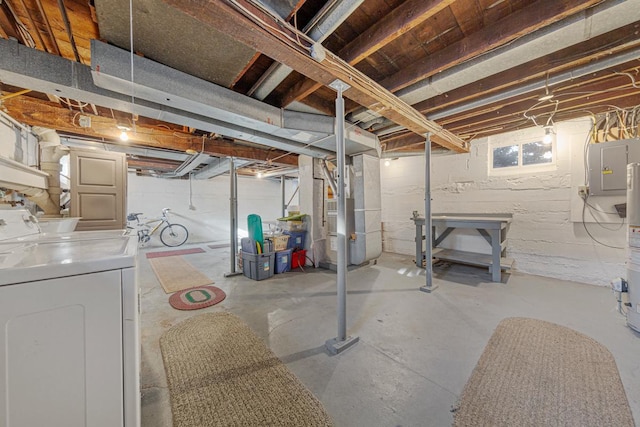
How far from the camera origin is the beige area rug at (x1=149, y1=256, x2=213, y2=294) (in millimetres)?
3424

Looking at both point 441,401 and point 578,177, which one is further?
point 578,177

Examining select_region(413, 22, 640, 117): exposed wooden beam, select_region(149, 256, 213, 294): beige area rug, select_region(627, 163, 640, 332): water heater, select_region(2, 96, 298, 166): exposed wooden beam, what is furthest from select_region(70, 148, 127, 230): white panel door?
select_region(627, 163, 640, 332): water heater

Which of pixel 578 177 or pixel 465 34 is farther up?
pixel 465 34

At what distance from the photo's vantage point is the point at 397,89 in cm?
246

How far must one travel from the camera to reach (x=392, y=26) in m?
1.62

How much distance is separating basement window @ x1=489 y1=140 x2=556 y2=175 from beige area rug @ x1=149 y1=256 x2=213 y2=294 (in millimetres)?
5393

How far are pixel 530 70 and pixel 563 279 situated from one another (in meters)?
3.28

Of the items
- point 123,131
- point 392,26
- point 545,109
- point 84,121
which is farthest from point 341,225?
point 545,109

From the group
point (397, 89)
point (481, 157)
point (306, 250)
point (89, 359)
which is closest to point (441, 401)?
point (89, 359)

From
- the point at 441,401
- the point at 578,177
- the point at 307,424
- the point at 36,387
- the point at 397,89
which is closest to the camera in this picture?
the point at 36,387

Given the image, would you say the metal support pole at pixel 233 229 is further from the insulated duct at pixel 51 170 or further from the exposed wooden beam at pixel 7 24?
the exposed wooden beam at pixel 7 24

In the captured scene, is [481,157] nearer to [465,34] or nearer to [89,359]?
[465,34]

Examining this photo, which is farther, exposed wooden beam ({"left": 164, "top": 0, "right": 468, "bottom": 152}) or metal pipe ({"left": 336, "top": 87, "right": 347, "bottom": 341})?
metal pipe ({"left": 336, "top": 87, "right": 347, "bottom": 341})

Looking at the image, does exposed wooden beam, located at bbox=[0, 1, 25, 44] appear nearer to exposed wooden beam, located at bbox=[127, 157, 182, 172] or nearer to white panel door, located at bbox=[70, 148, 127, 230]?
white panel door, located at bbox=[70, 148, 127, 230]
